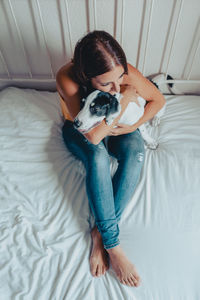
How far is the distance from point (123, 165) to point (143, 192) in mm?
164

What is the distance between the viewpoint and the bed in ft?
2.65

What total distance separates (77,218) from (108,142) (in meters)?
0.42

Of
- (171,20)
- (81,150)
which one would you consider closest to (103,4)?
(171,20)

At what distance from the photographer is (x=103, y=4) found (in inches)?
45.6

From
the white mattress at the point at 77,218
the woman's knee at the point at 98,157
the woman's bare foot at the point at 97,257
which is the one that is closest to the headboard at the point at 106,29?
the white mattress at the point at 77,218

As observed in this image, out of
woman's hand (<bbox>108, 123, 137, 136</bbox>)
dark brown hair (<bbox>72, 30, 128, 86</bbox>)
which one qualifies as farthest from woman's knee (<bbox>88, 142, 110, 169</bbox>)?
dark brown hair (<bbox>72, 30, 128, 86</bbox>)

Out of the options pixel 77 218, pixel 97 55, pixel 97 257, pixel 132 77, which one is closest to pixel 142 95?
pixel 132 77

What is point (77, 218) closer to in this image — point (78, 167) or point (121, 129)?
point (78, 167)

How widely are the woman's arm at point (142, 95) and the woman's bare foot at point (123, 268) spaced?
0.53 m

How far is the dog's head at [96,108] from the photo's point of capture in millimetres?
765

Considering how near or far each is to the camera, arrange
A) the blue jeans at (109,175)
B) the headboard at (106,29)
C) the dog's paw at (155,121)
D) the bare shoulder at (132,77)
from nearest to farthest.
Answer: the blue jeans at (109,175)
the bare shoulder at (132,77)
the headboard at (106,29)
the dog's paw at (155,121)

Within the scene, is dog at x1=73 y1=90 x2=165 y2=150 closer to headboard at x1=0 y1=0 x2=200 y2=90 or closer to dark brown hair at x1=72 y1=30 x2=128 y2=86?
dark brown hair at x1=72 y1=30 x2=128 y2=86

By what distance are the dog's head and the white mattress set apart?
1.31ft

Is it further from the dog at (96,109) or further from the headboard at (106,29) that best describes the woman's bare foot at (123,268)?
the headboard at (106,29)
